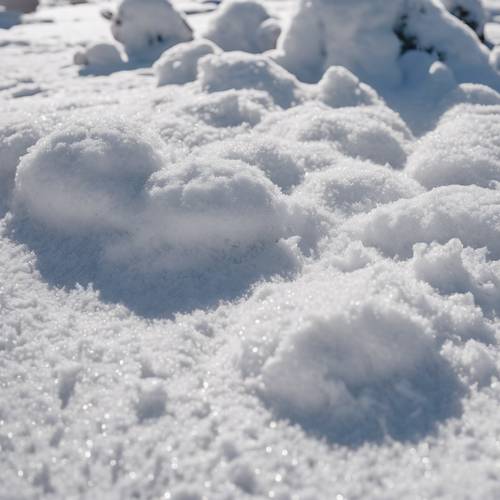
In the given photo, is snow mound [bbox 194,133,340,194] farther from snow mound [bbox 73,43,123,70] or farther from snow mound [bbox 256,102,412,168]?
snow mound [bbox 73,43,123,70]

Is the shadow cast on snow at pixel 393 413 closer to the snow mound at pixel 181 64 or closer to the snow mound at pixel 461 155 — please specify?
the snow mound at pixel 461 155

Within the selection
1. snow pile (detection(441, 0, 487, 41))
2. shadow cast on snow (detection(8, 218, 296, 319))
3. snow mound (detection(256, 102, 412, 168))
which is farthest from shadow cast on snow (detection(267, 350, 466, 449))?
snow pile (detection(441, 0, 487, 41))

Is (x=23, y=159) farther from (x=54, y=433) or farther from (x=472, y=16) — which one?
(x=472, y=16)

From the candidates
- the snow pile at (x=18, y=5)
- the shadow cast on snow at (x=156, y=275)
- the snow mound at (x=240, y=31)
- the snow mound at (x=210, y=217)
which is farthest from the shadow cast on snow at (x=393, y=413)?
the snow pile at (x=18, y=5)

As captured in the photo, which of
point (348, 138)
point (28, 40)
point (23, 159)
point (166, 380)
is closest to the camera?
point (166, 380)

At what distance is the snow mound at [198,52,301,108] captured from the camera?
113 inches

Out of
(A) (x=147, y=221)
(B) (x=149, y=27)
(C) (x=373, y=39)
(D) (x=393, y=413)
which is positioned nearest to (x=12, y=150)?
(A) (x=147, y=221)

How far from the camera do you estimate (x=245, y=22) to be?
4535 mm

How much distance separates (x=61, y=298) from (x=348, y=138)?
4.66 feet

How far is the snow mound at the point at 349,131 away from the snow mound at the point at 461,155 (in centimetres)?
11

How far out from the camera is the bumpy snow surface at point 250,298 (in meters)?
1.12

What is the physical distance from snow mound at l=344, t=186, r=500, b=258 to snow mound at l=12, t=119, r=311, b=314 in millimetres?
246

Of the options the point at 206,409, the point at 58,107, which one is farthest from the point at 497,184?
the point at 58,107

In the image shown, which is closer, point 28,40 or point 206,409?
point 206,409
